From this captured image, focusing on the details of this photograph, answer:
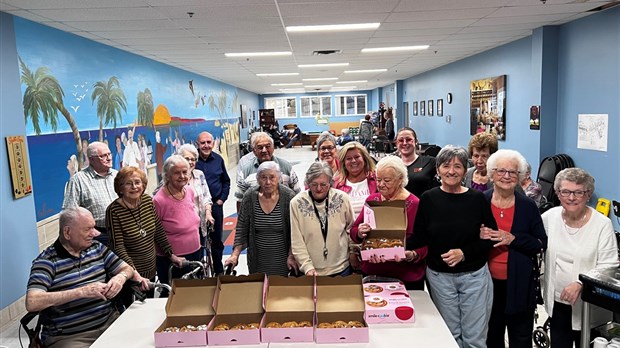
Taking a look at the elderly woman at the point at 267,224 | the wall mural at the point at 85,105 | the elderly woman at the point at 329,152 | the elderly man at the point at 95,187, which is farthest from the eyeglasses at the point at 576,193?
the wall mural at the point at 85,105

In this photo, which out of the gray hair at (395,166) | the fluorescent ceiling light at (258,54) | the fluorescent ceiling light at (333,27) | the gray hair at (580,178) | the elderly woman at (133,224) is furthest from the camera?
Answer: the fluorescent ceiling light at (258,54)

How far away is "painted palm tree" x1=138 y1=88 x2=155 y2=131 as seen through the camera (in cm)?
769

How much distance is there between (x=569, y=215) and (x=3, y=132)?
184 inches

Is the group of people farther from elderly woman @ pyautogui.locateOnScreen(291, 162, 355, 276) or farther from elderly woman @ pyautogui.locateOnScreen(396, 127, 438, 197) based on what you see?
elderly woman @ pyautogui.locateOnScreen(396, 127, 438, 197)

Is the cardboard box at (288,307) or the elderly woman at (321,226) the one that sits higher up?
the elderly woman at (321,226)

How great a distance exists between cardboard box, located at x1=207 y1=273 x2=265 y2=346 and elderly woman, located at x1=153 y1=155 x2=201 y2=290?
1.36 m

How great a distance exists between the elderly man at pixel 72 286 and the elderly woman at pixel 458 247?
184 cm

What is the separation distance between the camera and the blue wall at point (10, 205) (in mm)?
4148

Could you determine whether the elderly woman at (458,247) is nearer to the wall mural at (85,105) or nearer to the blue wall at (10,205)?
the blue wall at (10,205)

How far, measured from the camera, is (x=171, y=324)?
223cm

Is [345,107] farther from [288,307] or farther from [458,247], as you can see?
[288,307]

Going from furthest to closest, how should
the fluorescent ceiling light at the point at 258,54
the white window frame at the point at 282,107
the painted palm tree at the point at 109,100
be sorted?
the white window frame at the point at 282,107 < the fluorescent ceiling light at the point at 258,54 < the painted palm tree at the point at 109,100

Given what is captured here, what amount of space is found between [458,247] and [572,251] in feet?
2.04

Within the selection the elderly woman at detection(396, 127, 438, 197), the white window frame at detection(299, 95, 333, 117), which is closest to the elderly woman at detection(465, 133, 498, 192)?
the elderly woman at detection(396, 127, 438, 197)
